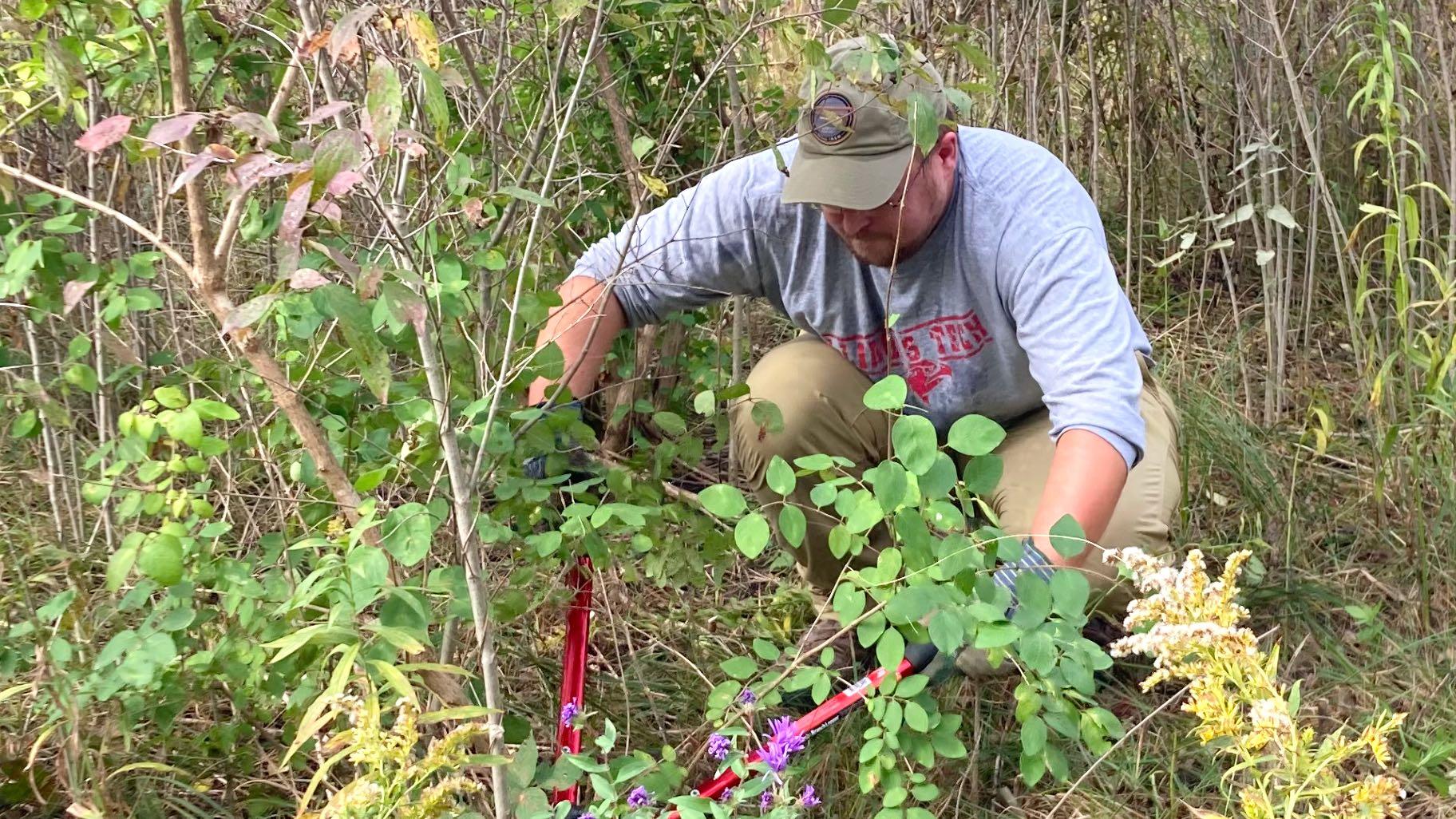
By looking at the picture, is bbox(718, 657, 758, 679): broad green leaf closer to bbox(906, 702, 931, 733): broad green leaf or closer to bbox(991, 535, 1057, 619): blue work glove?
bbox(906, 702, 931, 733): broad green leaf

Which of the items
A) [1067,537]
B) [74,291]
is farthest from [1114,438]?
[74,291]

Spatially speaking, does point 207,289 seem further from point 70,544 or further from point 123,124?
point 70,544

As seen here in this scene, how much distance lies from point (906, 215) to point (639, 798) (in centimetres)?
106

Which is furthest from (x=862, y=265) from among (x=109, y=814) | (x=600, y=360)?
(x=109, y=814)

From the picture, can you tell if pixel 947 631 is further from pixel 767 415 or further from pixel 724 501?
pixel 767 415

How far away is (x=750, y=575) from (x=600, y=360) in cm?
79

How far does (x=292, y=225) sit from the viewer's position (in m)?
1.12

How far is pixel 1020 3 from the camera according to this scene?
309 centimetres

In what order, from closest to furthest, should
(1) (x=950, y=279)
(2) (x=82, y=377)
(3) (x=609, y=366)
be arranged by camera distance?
(2) (x=82, y=377) → (1) (x=950, y=279) → (3) (x=609, y=366)

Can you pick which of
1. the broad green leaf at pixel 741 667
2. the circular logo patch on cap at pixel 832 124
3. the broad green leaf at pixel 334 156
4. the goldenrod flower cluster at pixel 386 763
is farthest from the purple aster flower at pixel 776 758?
the circular logo patch on cap at pixel 832 124

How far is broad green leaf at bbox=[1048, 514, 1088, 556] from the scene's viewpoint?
1420mm

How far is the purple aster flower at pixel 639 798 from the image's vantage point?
1.51 m

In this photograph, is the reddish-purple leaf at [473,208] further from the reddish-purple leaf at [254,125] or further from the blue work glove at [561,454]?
the blue work glove at [561,454]

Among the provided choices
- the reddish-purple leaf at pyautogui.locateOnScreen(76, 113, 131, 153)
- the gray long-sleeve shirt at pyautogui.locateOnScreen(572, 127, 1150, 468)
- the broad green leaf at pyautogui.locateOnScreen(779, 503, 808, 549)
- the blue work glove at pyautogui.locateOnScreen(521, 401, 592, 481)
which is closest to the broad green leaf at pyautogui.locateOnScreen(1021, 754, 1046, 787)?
the broad green leaf at pyautogui.locateOnScreen(779, 503, 808, 549)
